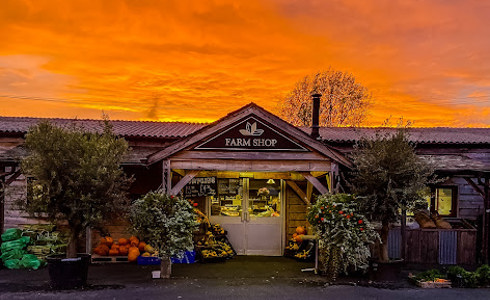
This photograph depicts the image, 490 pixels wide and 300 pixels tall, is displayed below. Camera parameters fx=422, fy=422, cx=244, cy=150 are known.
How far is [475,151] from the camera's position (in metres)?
15.4

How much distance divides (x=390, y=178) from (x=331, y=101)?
24380mm

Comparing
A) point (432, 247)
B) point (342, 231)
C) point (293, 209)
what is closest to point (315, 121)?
point (293, 209)

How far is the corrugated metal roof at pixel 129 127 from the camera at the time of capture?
48.0ft

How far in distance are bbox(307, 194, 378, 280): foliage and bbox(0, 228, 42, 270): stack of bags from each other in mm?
7938

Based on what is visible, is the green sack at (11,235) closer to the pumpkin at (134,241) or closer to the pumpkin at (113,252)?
the pumpkin at (113,252)

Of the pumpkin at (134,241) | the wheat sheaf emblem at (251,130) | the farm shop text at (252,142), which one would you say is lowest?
the pumpkin at (134,241)

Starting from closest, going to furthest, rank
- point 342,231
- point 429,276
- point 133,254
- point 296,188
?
point 342,231, point 429,276, point 133,254, point 296,188

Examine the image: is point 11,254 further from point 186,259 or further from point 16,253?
point 186,259

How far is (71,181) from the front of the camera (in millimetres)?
9555

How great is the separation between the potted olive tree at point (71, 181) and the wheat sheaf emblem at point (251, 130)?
141 inches

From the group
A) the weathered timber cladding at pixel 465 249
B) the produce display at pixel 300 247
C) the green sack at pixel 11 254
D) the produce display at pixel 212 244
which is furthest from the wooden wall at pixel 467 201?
the green sack at pixel 11 254

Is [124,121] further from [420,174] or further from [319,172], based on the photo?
[420,174]

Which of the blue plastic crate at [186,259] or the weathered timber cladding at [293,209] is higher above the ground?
the weathered timber cladding at [293,209]

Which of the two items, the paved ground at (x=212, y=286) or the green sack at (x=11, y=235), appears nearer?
the paved ground at (x=212, y=286)
